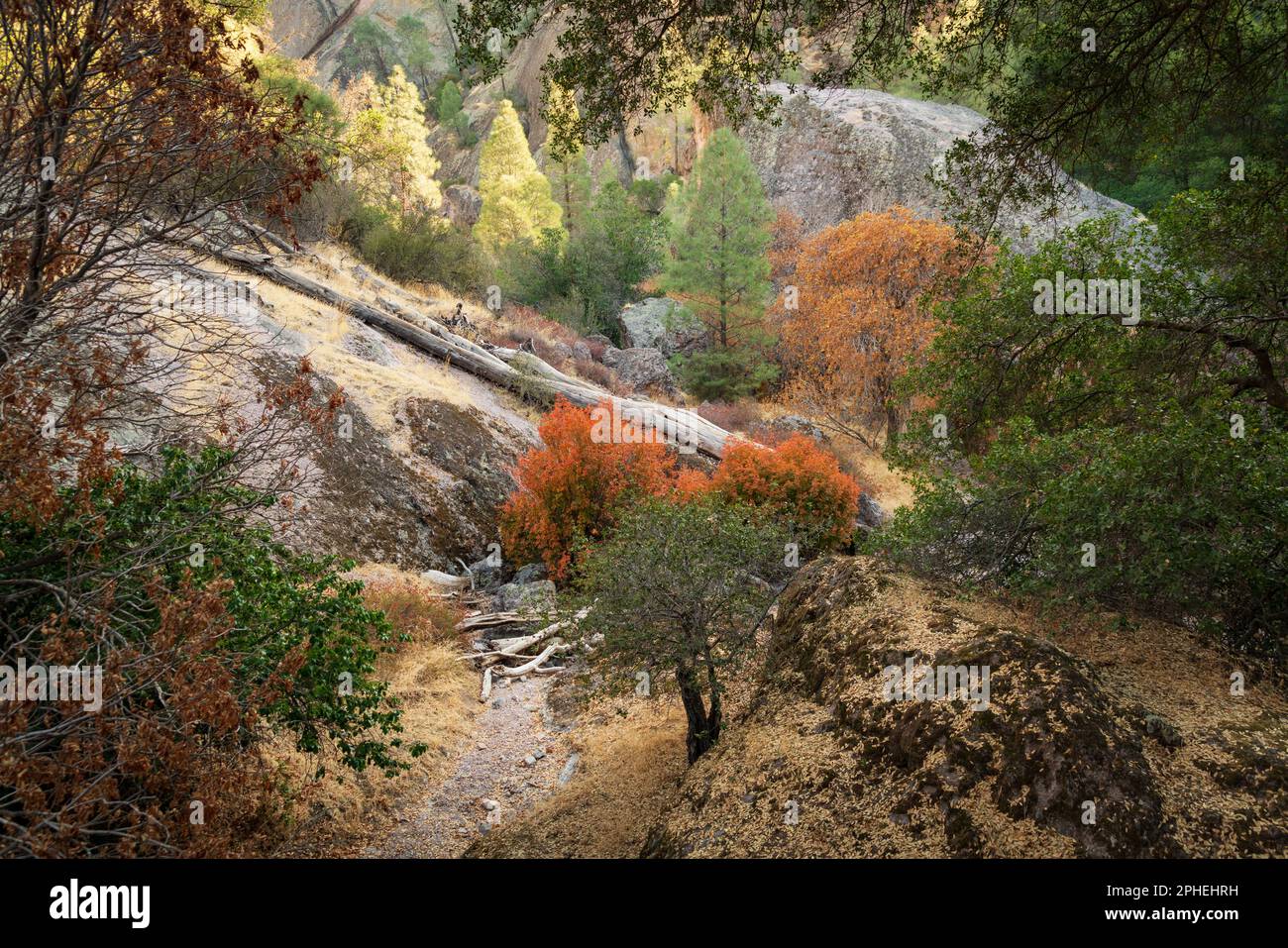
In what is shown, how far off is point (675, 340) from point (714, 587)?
78.2ft

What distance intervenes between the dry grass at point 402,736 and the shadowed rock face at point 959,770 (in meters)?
2.68

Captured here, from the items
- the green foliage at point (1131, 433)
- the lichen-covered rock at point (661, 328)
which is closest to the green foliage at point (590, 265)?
the lichen-covered rock at point (661, 328)

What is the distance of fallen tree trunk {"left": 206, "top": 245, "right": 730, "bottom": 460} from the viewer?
15.4 metres

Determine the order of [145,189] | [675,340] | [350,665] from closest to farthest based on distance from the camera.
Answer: [145,189] → [350,665] → [675,340]

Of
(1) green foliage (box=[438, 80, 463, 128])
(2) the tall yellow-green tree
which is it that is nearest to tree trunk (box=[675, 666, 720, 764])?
(2) the tall yellow-green tree

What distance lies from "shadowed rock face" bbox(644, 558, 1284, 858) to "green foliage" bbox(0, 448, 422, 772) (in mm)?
2202

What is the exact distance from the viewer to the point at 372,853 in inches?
237

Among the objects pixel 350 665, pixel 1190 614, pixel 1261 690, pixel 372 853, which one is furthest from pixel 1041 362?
pixel 372 853

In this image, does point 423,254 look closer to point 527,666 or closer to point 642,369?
point 642,369

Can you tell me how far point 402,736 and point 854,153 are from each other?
2983cm

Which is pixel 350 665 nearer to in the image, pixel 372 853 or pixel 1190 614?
pixel 372 853

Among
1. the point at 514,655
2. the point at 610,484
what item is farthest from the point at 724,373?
the point at 514,655

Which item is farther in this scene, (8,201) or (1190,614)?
(1190,614)
